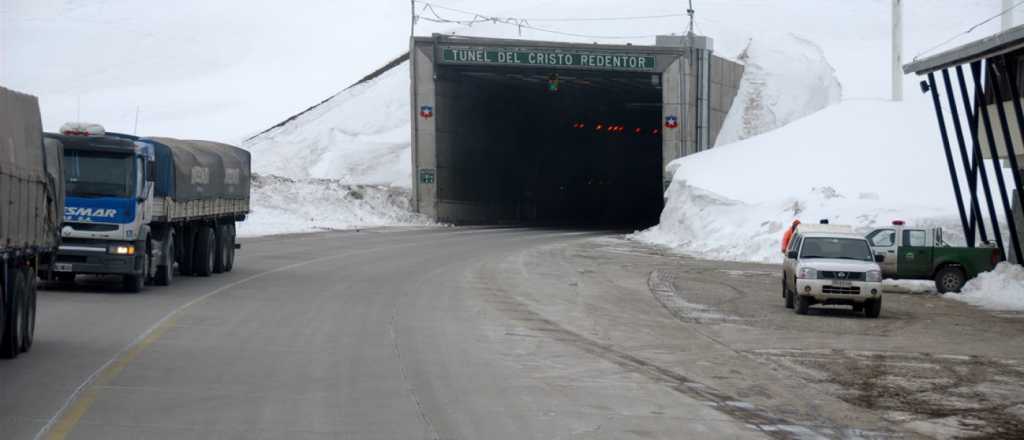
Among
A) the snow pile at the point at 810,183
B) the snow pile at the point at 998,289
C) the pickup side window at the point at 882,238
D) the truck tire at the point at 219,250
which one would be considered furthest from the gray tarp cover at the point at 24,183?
the snow pile at the point at 810,183

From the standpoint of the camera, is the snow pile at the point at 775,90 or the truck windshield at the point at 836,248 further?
the snow pile at the point at 775,90

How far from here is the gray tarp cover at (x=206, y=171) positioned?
27.1 meters

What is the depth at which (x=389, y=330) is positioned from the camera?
756 inches

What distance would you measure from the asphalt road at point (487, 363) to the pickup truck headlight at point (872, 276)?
78 cm

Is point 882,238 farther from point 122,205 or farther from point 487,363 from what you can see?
point 487,363

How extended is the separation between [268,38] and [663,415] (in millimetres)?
156813

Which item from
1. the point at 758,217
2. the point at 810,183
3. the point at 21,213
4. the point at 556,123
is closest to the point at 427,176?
the point at 556,123

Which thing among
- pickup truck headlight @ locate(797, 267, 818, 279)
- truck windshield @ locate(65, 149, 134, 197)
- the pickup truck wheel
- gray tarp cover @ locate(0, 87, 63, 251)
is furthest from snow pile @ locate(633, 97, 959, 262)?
gray tarp cover @ locate(0, 87, 63, 251)

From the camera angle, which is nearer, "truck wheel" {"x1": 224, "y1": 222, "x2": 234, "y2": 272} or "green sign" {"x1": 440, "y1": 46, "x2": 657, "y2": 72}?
"truck wheel" {"x1": 224, "y1": 222, "x2": 234, "y2": 272}

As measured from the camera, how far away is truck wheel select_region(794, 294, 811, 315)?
24719mm

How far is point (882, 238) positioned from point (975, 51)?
16.5ft

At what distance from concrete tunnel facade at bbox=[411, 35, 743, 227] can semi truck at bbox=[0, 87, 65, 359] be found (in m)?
46.2

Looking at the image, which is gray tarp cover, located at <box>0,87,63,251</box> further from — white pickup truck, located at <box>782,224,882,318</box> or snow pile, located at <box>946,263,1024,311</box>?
snow pile, located at <box>946,263,1024,311</box>

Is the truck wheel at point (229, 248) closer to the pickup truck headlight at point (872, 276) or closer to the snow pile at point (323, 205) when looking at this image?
the pickup truck headlight at point (872, 276)
